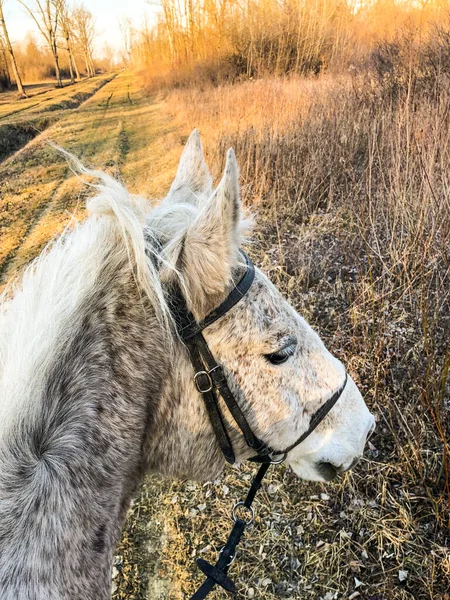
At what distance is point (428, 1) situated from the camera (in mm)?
8906

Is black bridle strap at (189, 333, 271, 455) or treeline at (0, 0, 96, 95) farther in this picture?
treeline at (0, 0, 96, 95)

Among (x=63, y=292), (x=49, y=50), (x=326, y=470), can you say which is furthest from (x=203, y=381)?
(x=49, y=50)

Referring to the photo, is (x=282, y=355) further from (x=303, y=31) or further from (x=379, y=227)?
(x=303, y=31)

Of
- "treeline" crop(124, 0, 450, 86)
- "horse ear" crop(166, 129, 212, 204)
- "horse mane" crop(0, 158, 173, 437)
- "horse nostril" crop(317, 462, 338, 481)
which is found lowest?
"horse nostril" crop(317, 462, 338, 481)

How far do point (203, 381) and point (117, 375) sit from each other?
1.02ft

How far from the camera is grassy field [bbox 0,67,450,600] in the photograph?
8.84 feet

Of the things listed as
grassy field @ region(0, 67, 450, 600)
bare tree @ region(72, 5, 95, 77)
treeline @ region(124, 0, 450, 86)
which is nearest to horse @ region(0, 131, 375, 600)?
grassy field @ region(0, 67, 450, 600)

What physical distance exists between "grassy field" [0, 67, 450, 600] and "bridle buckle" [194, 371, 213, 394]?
5.20 ft

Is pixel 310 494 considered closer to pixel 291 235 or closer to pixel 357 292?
pixel 357 292

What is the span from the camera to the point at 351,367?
147 inches

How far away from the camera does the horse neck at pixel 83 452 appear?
1.17m

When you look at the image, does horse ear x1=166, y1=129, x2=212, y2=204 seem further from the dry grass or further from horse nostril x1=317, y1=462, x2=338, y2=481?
the dry grass

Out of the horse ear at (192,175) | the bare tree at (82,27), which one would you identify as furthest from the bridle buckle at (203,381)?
the bare tree at (82,27)

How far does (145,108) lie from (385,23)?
1664 cm
